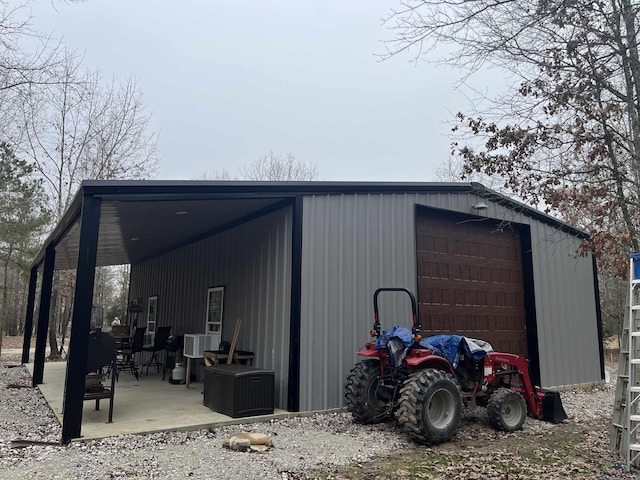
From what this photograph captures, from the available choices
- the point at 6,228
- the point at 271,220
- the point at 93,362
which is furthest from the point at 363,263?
the point at 6,228

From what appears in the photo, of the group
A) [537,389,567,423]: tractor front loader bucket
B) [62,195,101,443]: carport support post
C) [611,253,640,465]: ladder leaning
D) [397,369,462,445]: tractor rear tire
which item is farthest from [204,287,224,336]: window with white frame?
[611,253,640,465]: ladder leaning

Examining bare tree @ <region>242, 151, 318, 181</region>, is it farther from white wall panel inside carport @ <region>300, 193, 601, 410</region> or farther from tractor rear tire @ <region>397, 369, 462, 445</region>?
tractor rear tire @ <region>397, 369, 462, 445</region>

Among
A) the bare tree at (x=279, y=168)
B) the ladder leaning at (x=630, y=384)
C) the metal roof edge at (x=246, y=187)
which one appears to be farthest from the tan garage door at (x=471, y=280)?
the bare tree at (x=279, y=168)

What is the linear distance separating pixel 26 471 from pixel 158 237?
632 cm

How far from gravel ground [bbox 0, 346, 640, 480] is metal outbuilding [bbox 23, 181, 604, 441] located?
515 millimetres

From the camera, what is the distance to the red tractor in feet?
15.8

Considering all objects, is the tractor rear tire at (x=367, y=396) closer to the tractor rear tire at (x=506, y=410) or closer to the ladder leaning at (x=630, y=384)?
the tractor rear tire at (x=506, y=410)

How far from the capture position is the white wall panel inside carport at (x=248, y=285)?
6492 millimetres

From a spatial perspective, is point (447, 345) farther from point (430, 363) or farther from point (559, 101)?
point (559, 101)

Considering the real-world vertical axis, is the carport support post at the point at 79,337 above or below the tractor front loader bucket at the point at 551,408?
above

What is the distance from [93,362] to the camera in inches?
201

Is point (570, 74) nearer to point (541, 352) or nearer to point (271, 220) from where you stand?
point (271, 220)

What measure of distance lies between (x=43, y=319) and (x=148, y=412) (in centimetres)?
464

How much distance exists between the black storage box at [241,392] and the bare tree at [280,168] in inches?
804
